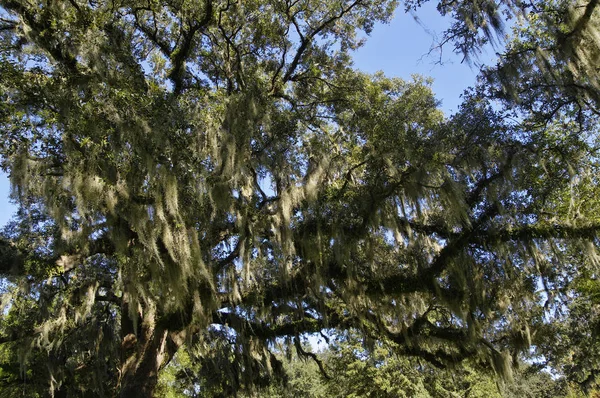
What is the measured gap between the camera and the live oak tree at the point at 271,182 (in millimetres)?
5285

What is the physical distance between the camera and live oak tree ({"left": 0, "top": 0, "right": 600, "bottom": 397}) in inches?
208

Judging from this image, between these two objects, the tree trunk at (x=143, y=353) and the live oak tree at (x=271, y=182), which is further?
the tree trunk at (x=143, y=353)

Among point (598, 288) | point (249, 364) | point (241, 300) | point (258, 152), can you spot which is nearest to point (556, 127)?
point (598, 288)

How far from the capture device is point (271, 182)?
767 cm

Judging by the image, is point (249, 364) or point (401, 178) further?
point (249, 364)

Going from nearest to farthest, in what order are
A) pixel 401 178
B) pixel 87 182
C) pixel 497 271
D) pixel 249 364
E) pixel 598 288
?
pixel 87 182, pixel 401 178, pixel 497 271, pixel 249 364, pixel 598 288

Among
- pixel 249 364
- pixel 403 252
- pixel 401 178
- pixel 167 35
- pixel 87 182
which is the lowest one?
pixel 249 364

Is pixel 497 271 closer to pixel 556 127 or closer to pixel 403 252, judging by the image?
pixel 403 252

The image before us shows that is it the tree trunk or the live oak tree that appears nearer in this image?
the live oak tree

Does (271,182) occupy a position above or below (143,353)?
above

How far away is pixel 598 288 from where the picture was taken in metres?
10.0

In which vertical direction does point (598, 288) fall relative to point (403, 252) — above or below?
below

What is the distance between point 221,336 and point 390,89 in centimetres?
561

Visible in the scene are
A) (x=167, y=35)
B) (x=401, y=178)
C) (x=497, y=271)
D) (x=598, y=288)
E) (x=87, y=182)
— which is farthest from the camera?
(x=598, y=288)
